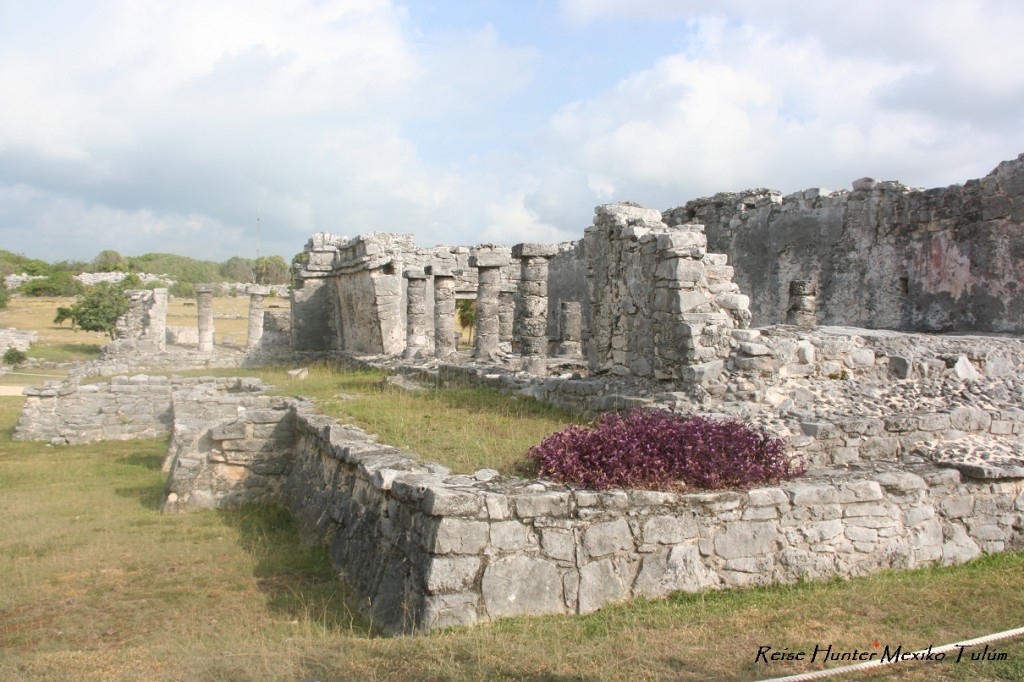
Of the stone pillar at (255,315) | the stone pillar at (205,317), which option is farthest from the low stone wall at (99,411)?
the stone pillar at (255,315)

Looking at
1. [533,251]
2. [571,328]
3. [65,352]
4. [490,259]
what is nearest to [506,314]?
[490,259]

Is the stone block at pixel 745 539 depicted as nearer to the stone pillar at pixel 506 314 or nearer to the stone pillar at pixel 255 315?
the stone pillar at pixel 506 314

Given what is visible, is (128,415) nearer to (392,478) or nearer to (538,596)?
(392,478)

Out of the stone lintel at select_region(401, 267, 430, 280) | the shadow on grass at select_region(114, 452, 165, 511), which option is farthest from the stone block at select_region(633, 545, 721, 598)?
the stone lintel at select_region(401, 267, 430, 280)

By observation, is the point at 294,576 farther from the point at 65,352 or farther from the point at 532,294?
the point at 65,352

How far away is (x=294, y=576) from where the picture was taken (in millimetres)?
7684

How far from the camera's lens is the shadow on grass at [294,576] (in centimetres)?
641

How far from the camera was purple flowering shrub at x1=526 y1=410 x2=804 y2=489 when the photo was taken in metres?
6.55

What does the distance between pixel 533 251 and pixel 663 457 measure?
13.2m

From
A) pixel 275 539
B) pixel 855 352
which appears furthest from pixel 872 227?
pixel 275 539

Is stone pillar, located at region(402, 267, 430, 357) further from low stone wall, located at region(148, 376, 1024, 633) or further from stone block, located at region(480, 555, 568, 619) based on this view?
stone block, located at region(480, 555, 568, 619)

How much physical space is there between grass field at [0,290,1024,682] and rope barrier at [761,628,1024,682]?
0.07m

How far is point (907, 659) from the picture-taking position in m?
4.90

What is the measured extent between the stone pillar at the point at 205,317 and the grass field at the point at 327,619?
956 inches
